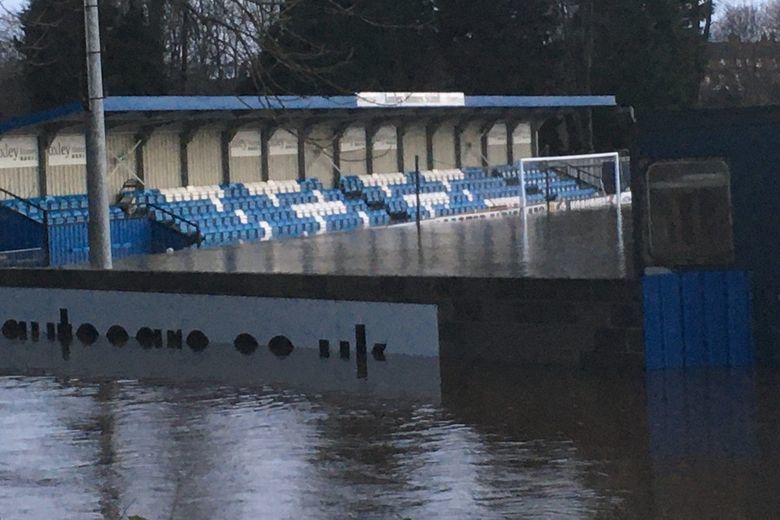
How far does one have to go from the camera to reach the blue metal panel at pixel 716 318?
1573cm

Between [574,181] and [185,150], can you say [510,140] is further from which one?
[185,150]

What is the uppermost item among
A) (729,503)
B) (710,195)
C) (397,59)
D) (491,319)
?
(397,59)

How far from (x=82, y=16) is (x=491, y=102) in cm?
2653

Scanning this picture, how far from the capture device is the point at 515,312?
1686 cm

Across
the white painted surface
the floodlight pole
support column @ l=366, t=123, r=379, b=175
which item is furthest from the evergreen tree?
the white painted surface

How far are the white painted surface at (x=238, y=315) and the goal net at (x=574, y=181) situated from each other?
89.5 feet

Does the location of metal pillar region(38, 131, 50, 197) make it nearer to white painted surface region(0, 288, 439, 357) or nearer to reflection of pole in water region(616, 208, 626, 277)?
white painted surface region(0, 288, 439, 357)

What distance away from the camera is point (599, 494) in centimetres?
1053

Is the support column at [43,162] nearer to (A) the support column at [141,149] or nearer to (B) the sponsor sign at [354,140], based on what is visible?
(A) the support column at [141,149]

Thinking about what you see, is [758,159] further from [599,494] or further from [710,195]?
[599,494]

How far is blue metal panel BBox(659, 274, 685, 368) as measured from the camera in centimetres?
1584

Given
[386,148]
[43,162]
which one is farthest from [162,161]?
[386,148]

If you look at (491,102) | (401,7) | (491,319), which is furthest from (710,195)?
(401,7)

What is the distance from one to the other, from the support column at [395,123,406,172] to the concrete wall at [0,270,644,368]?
26.0 m
